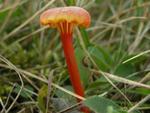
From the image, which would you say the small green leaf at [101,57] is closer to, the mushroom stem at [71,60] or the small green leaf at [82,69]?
the small green leaf at [82,69]

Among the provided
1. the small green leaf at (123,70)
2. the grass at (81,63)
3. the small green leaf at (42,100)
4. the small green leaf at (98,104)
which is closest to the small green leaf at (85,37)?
the grass at (81,63)

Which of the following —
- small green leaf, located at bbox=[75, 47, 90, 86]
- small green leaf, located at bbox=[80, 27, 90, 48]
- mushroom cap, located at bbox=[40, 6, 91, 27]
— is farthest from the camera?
small green leaf, located at bbox=[80, 27, 90, 48]

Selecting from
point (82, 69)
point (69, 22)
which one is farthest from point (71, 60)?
point (82, 69)

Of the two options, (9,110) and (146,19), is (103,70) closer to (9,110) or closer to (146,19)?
(9,110)

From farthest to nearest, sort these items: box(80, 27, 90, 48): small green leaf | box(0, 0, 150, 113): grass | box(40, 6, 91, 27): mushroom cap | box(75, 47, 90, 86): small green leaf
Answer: box(80, 27, 90, 48): small green leaf
box(75, 47, 90, 86): small green leaf
box(0, 0, 150, 113): grass
box(40, 6, 91, 27): mushroom cap

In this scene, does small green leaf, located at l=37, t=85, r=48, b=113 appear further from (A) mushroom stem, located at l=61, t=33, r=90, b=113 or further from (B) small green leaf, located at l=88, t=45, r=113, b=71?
(B) small green leaf, located at l=88, t=45, r=113, b=71

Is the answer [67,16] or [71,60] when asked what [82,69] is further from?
[67,16]

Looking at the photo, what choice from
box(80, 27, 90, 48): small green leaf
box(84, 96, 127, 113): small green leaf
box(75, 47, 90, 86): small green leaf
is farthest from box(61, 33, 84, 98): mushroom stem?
box(80, 27, 90, 48): small green leaf

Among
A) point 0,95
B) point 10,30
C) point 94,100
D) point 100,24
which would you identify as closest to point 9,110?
point 0,95
